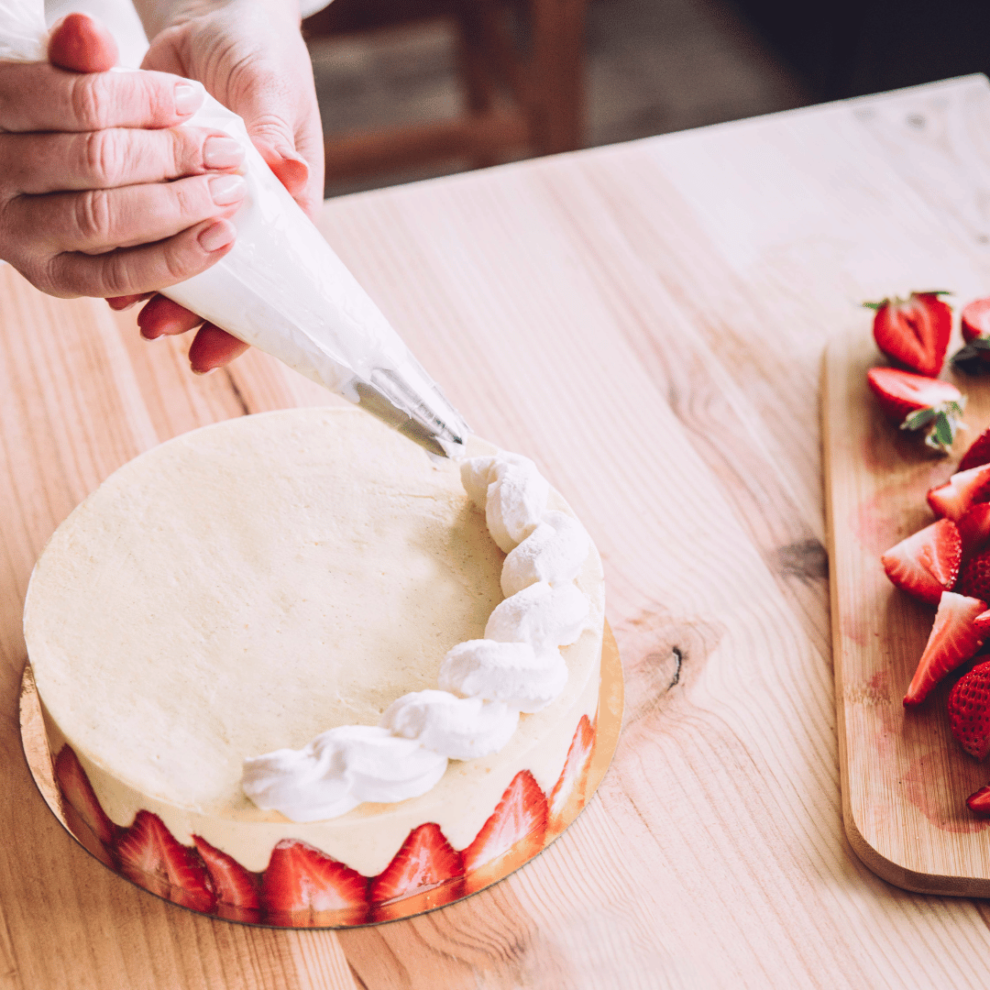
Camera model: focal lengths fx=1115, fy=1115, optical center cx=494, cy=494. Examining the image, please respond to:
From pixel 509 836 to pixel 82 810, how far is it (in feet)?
1.34

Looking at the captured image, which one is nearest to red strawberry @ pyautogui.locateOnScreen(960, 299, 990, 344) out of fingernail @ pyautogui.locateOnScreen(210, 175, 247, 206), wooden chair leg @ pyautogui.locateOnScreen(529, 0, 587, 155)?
fingernail @ pyautogui.locateOnScreen(210, 175, 247, 206)

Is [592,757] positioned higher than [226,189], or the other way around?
[226,189]

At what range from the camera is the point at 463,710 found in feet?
3.09

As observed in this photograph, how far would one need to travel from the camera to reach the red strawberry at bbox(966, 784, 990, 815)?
1.06 meters

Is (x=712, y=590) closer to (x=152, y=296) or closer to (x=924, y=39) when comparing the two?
(x=152, y=296)

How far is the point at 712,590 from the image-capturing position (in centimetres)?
131

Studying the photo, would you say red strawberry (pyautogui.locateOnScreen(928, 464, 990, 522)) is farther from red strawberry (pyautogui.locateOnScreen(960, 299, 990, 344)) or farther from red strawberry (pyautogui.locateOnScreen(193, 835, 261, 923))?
red strawberry (pyautogui.locateOnScreen(193, 835, 261, 923))

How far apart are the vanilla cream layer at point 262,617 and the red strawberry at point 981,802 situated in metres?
0.37

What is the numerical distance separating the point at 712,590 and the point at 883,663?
21 centimetres

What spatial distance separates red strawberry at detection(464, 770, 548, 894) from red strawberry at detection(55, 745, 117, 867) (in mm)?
333

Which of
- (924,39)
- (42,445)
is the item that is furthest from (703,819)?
(924,39)

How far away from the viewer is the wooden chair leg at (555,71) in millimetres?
2982

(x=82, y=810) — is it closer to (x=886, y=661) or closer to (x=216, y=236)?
(x=216, y=236)

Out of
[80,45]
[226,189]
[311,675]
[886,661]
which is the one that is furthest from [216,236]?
[886,661]
